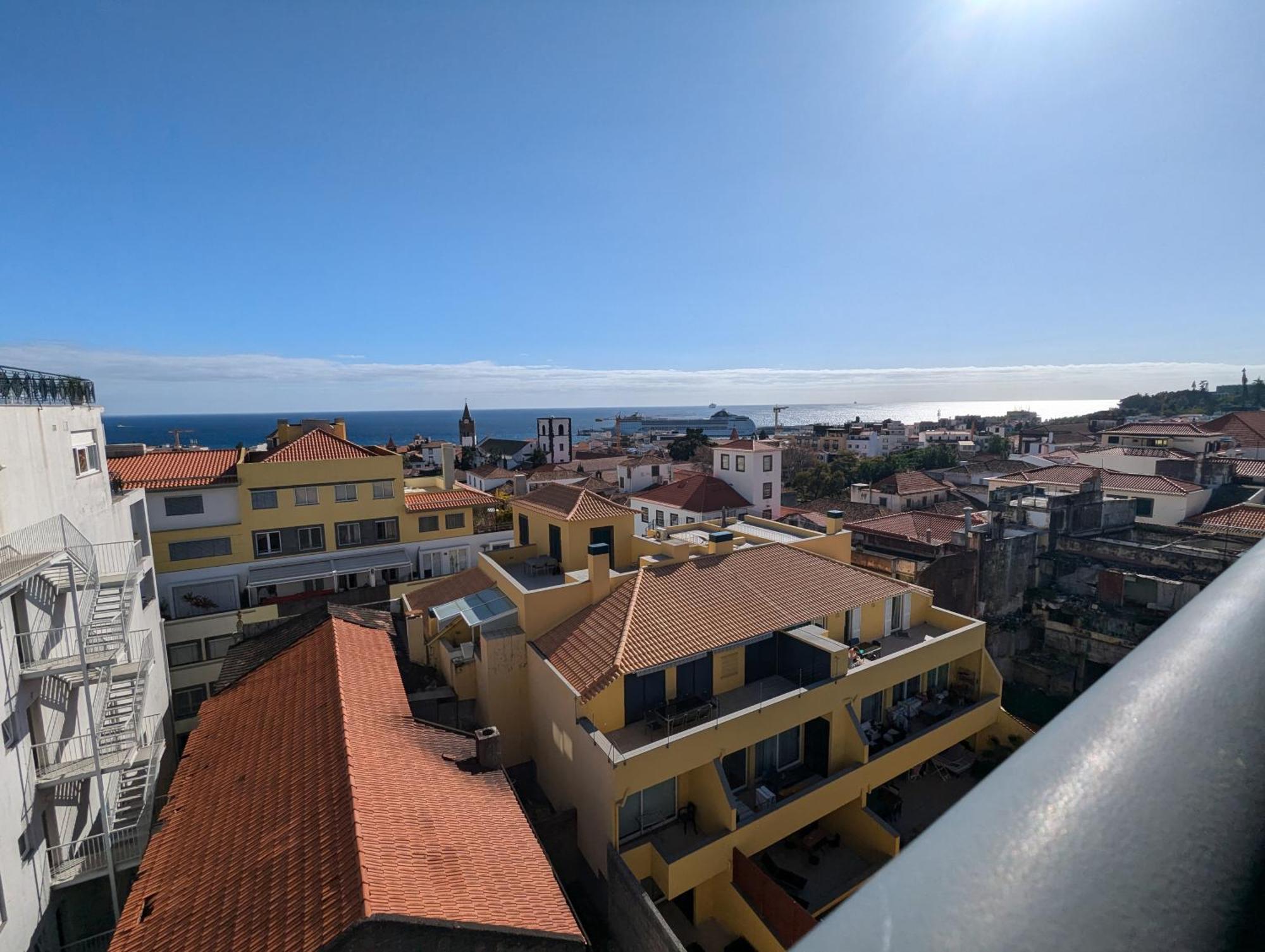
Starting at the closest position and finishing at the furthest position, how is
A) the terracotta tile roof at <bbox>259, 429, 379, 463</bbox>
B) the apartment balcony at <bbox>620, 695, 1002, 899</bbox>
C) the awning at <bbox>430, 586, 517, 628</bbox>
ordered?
the apartment balcony at <bbox>620, 695, 1002, 899</bbox>
the awning at <bbox>430, 586, 517, 628</bbox>
the terracotta tile roof at <bbox>259, 429, 379, 463</bbox>

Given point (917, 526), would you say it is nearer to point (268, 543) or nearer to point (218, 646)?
point (268, 543)

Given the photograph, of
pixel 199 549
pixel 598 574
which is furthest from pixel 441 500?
pixel 598 574

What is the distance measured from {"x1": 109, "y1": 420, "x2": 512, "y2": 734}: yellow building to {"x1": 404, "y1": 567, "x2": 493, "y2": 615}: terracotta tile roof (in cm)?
642

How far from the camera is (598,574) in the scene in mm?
19719

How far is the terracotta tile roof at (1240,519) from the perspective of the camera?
29594 millimetres

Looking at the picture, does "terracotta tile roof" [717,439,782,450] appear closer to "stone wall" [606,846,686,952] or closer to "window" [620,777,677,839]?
"window" [620,777,677,839]

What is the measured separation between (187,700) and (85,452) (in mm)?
14195

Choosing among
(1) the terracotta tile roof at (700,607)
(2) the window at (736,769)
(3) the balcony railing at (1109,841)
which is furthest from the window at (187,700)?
(3) the balcony railing at (1109,841)

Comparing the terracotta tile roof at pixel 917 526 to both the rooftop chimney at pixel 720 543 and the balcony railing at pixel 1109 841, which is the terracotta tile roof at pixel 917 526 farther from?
the balcony railing at pixel 1109 841

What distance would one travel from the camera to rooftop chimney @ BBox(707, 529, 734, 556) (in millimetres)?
21625

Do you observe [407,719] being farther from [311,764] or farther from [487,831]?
[487,831]

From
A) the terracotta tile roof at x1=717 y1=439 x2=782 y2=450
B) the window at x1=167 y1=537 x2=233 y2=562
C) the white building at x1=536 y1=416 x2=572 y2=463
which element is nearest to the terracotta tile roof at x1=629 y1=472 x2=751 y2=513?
the terracotta tile roof at x1=717 y1=439 x2=782 y2=450

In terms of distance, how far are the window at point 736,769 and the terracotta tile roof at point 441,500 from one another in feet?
67.3

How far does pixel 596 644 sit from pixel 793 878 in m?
7.89
